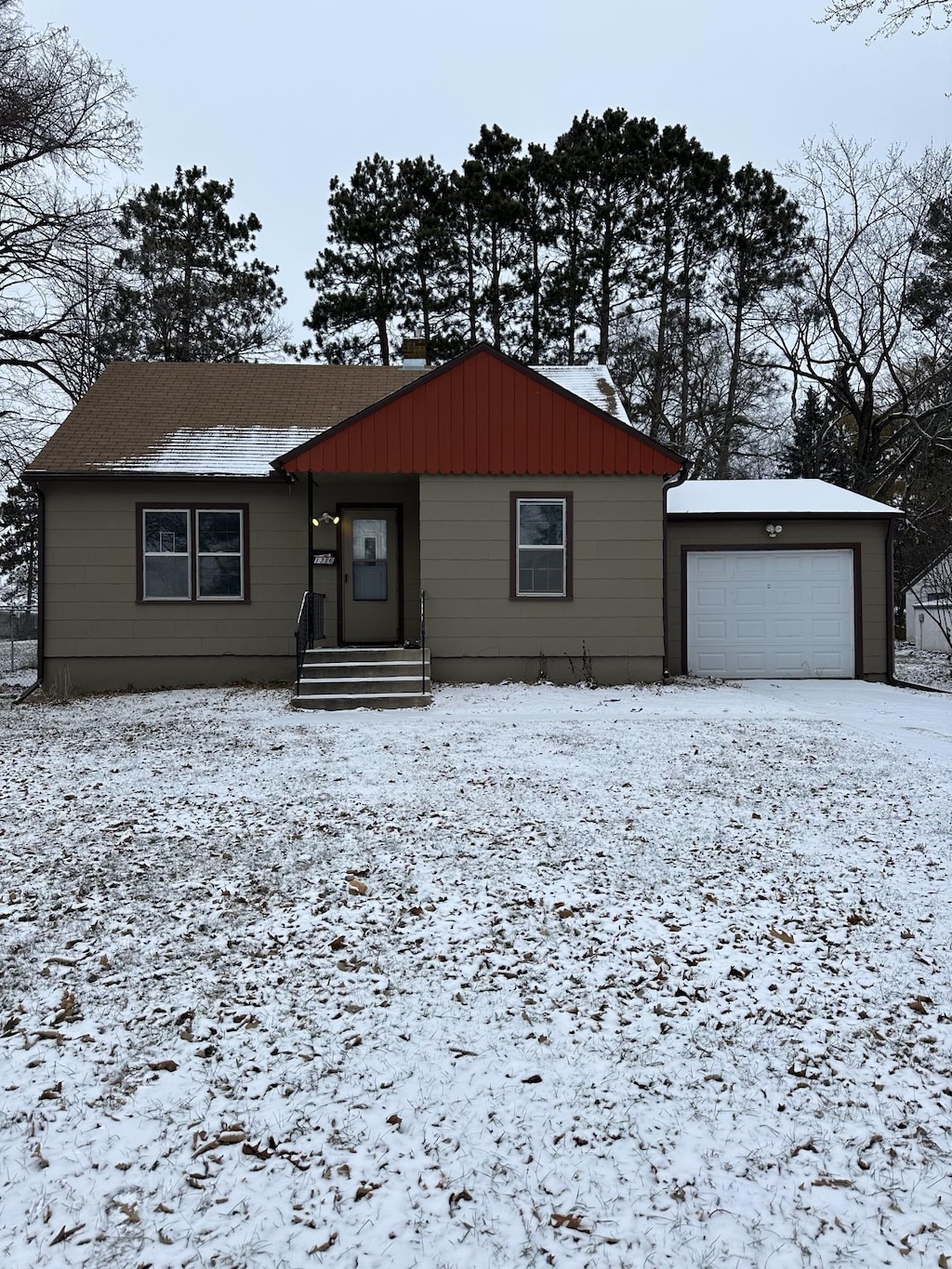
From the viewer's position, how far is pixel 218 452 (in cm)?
1266

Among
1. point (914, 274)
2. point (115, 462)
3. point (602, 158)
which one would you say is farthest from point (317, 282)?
point (914, 274)

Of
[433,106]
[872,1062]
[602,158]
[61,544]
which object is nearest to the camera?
[872,1062]

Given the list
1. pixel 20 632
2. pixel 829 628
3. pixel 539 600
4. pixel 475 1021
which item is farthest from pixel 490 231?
pixel 475 1021

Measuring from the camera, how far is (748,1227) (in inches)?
86.4

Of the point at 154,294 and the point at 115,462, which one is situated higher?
the point at 154,294

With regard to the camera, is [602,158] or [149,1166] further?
[602,158]

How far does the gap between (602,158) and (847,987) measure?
2430 cm

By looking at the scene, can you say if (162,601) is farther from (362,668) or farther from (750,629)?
(750,629)

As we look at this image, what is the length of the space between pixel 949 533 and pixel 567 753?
15.9 meters

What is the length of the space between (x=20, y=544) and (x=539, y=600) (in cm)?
1973

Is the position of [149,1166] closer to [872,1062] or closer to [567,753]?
[872,1062]

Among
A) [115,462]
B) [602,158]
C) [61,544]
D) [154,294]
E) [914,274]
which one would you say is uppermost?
[602,158]

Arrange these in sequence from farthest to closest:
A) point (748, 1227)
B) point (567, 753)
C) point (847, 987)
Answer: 1. point (567, 753)
2. point (847, 987)
3. point (748, 1227)

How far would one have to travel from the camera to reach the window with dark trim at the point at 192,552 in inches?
483
